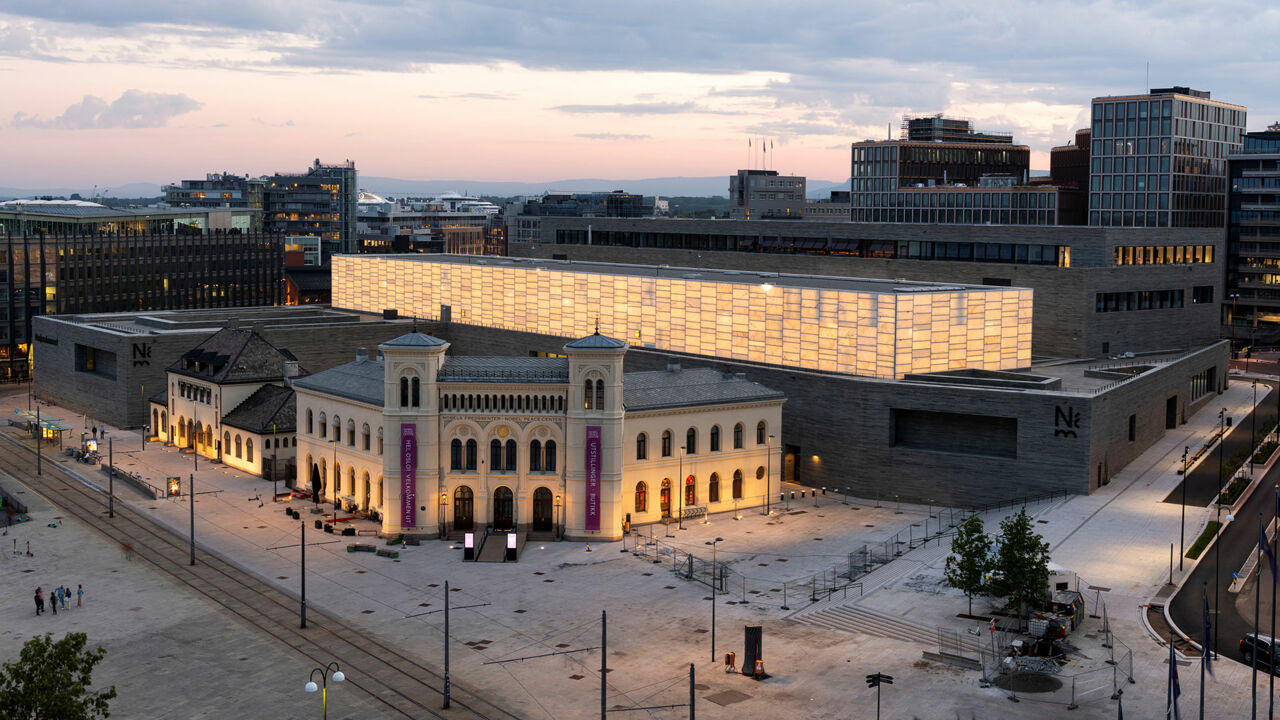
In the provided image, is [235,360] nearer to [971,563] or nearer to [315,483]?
[315,483]

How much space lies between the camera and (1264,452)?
125 metres

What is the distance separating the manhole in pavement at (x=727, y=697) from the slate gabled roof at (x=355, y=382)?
45454mm

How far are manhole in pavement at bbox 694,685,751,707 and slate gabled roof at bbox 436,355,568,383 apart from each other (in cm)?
3693

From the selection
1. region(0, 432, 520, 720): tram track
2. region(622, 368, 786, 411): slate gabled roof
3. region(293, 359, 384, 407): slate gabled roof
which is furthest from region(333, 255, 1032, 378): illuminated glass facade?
region(0, 432, 520, 720): tram track

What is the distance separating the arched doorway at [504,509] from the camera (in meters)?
103

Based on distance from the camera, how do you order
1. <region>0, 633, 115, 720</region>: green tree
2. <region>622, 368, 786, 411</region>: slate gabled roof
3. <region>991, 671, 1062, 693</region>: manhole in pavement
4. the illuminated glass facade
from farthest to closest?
the illuminated glass facade → <region>622, 368, 786, 411</region>: slate gabled roof → <region>991, 671, 1062, 693</region>: manhole in pavement → <region>0, 633, 115, 720</region>: green tree

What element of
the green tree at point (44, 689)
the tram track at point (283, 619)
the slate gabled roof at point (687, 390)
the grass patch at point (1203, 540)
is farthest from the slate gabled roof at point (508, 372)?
the green tree at point (44, 689)

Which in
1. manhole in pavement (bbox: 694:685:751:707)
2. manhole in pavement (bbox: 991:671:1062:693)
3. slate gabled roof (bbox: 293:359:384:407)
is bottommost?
manhole in pavement (bbox: 694:685:751:707)

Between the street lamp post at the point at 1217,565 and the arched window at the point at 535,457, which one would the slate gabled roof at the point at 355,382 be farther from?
the street lamp post at the point at 1217,565

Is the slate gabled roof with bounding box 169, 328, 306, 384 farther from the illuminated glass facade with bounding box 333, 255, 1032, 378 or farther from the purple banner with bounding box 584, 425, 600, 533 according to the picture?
the purple banner with bounding box 584, 425, 600, 533

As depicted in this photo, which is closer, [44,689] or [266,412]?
[44,689]

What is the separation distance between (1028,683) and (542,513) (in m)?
43.5

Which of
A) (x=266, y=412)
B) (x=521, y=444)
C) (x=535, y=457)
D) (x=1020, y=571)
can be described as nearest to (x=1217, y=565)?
(x=1020, y=571)

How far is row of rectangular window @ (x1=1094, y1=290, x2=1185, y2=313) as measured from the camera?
5758 inches
